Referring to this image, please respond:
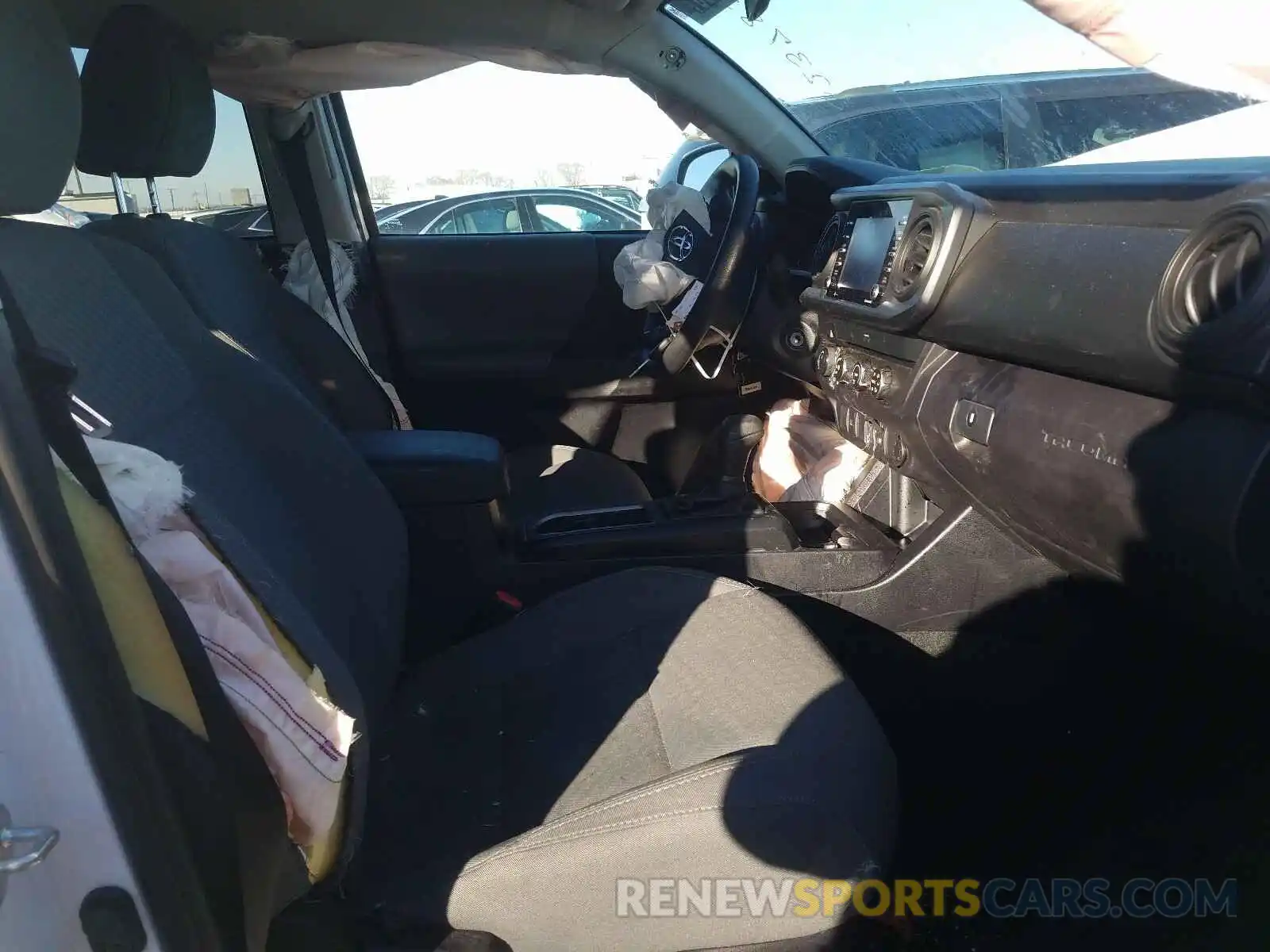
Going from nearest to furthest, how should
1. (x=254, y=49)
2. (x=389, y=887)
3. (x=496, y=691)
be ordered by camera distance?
1. (x=389, y=887)
2. (x=496, y=691)
3. (x=254, y=49)

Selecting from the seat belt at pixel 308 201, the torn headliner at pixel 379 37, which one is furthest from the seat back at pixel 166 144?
the seat belt at pixel 308 201

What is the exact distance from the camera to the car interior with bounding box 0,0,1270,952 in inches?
35.2

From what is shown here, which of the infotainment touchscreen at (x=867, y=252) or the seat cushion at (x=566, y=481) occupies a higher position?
the infotainment touchscreen at (x=867, y=252)

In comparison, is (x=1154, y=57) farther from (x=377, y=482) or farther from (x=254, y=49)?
(x=254, y=49)

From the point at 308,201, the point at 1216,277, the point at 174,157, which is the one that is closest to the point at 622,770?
the point at 1216,277

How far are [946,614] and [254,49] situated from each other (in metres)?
1.75

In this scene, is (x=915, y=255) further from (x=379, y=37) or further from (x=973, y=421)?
(x=379, y=37)

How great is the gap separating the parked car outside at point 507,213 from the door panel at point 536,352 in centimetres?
5

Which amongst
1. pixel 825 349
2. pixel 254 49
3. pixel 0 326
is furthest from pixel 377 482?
pixel 254 49

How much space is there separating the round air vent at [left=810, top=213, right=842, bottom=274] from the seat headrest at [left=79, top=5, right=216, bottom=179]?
3.53 ft

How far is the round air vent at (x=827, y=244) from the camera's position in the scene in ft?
5.85

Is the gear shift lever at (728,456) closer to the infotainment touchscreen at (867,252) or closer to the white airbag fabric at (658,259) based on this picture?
the white airbag fabric at (658,259)

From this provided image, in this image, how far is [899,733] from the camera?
5.19 ft

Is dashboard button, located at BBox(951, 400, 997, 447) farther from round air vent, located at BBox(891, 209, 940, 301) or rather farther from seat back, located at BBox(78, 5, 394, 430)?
seat back, located at BBox(78, 5, 394, 430)
